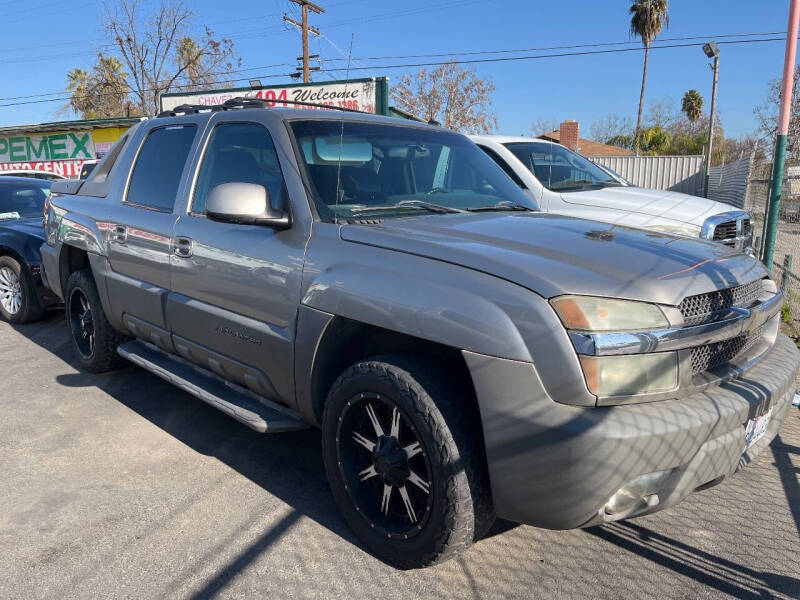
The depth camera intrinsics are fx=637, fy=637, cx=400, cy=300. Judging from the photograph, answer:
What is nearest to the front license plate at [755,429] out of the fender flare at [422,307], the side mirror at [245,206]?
the fender flare at [422,307]

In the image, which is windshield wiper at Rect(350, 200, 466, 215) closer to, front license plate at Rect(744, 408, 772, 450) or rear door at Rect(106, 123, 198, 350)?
rear door at Rect(106, 123, 198, 350)

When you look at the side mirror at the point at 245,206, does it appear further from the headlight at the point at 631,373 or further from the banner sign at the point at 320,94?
the banner sign at the point at 320,94

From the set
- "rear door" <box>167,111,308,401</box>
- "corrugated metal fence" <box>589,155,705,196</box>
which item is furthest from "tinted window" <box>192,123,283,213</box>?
"corrugated metal fence" <box>589,155,705,196</box>

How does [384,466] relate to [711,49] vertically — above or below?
below

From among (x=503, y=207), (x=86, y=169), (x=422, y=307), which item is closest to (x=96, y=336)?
(x=503, y=207)

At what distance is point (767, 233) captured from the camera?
6.82 m

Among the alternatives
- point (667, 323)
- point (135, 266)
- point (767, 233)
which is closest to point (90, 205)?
point (135, 266)

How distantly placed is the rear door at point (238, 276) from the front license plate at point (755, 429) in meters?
1.97

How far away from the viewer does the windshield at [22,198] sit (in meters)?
7.66

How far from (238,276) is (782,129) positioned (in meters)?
6.07

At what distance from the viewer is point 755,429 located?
8.64ft

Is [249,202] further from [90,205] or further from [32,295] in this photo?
[32,295]

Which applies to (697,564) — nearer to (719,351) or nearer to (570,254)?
(719,351)

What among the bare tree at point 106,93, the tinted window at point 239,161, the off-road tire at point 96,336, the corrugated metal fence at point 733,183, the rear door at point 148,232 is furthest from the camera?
the bare tree at point 106,93
